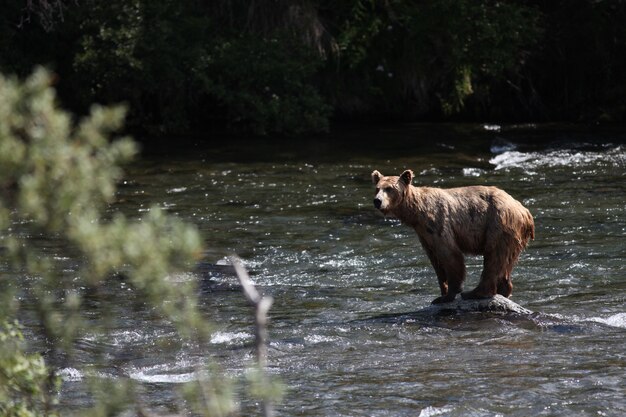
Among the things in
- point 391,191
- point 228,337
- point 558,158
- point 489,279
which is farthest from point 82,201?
point 558,158

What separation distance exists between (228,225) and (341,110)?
10.8 meters

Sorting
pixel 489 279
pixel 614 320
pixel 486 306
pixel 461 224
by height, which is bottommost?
pixel 614 320

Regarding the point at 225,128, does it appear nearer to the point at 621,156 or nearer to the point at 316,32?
the point at 316,32

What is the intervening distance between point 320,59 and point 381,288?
40.4 ft

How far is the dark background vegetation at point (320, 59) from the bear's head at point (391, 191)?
1269 centimetres

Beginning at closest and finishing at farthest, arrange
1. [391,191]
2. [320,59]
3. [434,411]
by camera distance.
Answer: [434,411] → [391,191] → [320,59]

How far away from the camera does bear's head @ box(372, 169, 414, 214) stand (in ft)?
31.8

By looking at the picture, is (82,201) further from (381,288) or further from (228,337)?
(381,288)

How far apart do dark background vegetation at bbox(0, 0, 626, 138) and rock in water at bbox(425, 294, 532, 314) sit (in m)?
12.9

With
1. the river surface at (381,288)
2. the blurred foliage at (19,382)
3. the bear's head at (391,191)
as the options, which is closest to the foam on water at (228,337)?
the river surface at (381,288)

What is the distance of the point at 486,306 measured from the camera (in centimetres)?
975

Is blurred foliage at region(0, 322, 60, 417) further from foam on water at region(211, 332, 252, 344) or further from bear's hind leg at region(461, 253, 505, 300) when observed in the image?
bear's hind leg at region(461, 253, 505, 300)

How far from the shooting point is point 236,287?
11.5 metres

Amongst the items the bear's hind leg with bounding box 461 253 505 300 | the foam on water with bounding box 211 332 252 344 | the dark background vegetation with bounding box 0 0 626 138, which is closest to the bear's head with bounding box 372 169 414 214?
the bear's hind leg with bounding box 461 253 505 300
